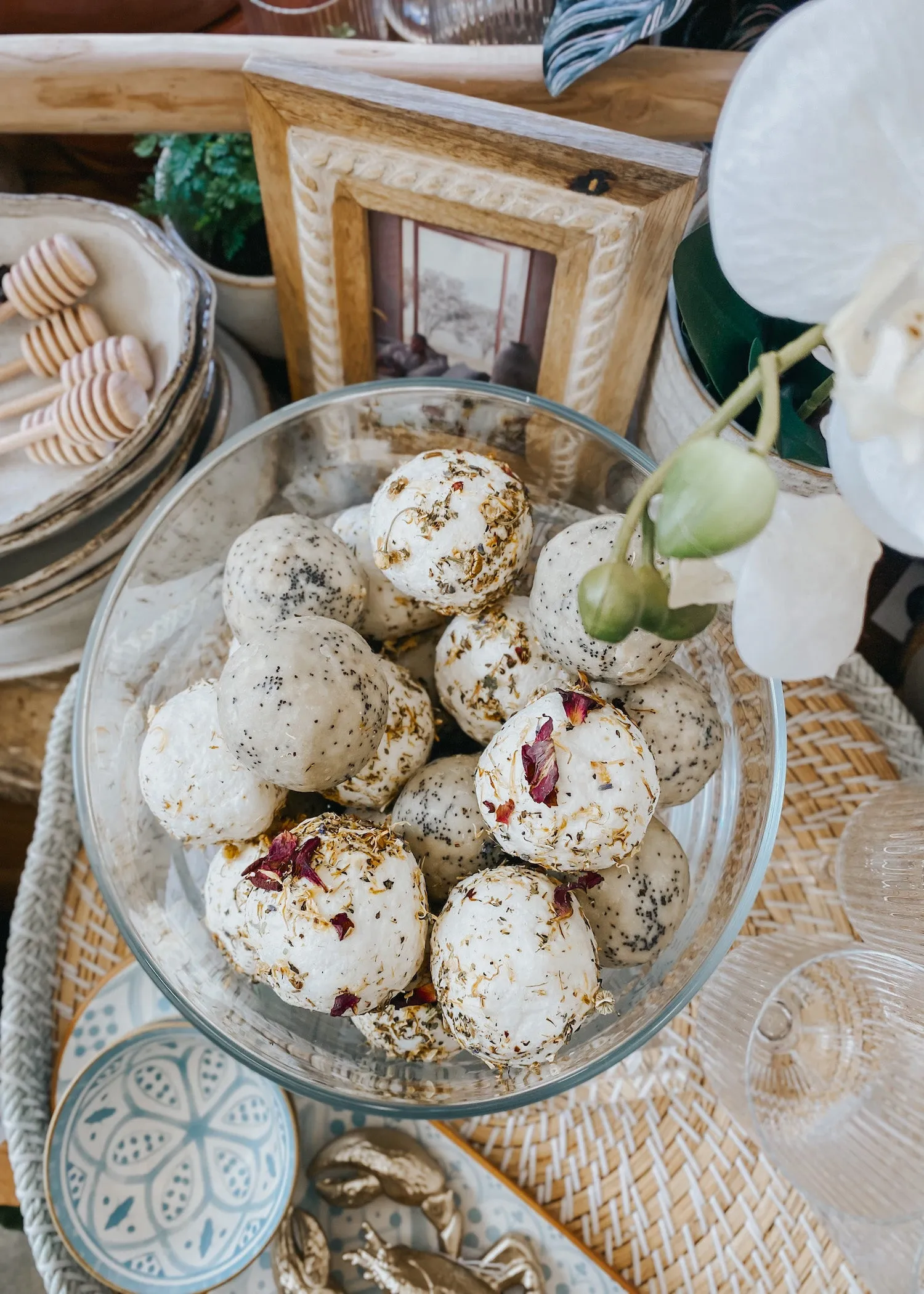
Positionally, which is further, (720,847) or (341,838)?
(720,847)

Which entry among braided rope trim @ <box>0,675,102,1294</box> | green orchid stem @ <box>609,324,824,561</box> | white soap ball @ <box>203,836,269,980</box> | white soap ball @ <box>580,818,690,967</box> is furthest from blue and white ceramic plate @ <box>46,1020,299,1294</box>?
green orchid stem @ <box>609,324,824,561</box>

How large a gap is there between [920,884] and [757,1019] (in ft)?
0.39

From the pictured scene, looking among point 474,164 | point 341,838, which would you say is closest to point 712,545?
point 341,838

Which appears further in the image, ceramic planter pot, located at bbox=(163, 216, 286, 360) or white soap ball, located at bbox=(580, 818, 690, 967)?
ceramic planter pot, located at bbox=(163, 216, 286, 360)

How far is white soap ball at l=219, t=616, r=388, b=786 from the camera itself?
1.22 ft

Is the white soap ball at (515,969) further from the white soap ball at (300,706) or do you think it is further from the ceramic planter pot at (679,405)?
the ceramic planter pot at (679,405)

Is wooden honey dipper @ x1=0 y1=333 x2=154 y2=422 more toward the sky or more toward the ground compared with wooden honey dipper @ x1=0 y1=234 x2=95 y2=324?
more toward the ground

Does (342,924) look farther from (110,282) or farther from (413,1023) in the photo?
(110,282)

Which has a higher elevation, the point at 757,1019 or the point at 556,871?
the point at 556,871

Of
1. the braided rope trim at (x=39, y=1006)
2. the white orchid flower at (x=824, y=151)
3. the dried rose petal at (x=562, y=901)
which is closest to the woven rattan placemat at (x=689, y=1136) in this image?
the braided rope trim at (x=39, y=1006)

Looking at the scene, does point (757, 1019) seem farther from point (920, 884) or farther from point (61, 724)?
point (61, 724)

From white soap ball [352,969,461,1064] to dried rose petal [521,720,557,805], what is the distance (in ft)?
0.39

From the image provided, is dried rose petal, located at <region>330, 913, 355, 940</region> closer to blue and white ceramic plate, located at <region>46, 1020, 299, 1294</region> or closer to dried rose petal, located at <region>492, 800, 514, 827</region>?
dried rose petal, located at <region>492, 800, 514, 827</region>

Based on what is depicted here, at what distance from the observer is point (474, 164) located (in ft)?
1.54
